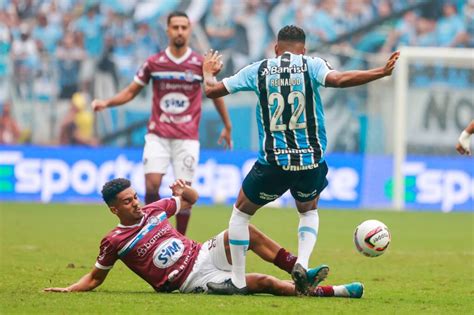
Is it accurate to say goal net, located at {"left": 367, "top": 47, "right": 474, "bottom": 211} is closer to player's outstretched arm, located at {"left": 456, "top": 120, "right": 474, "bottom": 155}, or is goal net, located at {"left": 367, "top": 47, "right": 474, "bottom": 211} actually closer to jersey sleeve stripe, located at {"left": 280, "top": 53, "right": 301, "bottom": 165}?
player's outstretched arm, located at {"left": 456, "top": 120, "right": 474, "bottom": 155}

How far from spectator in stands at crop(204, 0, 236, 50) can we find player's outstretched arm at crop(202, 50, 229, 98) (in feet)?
56.9

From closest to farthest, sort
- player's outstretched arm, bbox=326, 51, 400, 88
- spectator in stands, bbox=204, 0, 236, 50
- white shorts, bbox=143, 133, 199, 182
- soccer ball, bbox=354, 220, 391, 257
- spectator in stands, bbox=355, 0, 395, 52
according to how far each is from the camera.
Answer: player's outstretched arm, bbox=326, 51, 400, 88 → soccer ball, bbox=354, 220, 391, 257 → white shorts, bbox=143, 133, 199, 182 → spectator in stands, bbox=204, 0, 236, 50 → spectator in stands, bbox=355, 0, 395, 52

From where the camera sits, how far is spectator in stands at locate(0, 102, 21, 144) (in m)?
23.8

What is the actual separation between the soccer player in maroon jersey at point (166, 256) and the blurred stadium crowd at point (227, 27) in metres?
16.6

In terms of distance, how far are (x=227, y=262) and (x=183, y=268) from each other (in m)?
0.40

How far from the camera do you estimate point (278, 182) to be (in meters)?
8.65

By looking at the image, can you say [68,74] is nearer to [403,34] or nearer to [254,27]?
[254,27]

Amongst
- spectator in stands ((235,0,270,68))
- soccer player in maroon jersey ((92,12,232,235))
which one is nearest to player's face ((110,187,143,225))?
soccer player in maroon jersey ((92,12,232,235))

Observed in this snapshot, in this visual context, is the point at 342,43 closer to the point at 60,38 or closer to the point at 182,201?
the point at 60,38

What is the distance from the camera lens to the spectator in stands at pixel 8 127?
23.8m

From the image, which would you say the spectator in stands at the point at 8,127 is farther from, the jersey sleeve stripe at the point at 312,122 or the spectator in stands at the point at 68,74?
the jersey sleeve stripe at the point at 312,122

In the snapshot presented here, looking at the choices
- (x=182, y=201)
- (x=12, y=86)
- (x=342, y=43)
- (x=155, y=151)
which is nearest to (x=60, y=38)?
(x=12, y=86)

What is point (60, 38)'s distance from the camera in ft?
87.6

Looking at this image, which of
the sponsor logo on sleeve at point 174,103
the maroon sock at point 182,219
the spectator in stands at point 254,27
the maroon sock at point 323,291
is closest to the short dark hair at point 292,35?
the maroon sock at point 323,291
